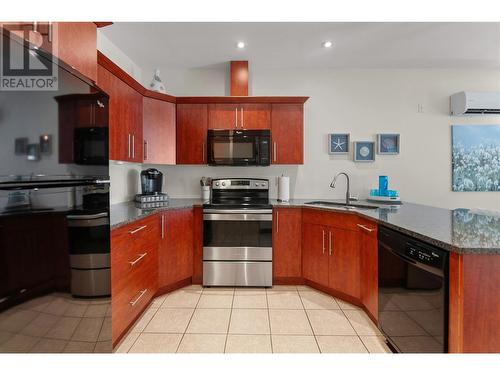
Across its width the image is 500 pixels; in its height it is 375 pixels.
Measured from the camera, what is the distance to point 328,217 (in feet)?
8.85

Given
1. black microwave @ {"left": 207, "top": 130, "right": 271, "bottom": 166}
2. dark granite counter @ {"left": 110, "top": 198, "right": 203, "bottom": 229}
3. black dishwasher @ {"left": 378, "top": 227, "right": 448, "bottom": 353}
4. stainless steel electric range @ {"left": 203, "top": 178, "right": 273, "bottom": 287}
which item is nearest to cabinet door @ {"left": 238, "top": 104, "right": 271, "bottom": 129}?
black microwave @ {"left": 207, "top": 130, "right": 271, "bottom": 166}

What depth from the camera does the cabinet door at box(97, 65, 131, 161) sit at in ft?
7.22

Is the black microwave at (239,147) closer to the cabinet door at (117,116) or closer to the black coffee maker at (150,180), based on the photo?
the black coffee maker at (150,180)

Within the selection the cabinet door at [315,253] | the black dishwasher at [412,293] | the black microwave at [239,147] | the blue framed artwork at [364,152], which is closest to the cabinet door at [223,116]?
the black microwave at [239,147]

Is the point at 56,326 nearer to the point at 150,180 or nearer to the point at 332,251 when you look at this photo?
the point at 150,180

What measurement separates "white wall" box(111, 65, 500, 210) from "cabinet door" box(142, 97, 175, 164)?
43 centimetres

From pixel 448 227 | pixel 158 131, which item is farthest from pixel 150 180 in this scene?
pixel 448 227

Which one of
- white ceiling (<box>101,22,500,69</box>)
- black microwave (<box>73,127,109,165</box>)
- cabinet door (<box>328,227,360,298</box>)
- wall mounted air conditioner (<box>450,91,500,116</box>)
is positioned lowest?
cabinet door (<box>328,227,360,298</box>)

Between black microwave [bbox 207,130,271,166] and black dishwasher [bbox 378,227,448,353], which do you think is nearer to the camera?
black dishwasher [bbox 378,227,448,353]

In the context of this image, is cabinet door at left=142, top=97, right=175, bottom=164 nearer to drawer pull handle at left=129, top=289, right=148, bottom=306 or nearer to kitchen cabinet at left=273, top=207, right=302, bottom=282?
drawer pull handle at left=129, top=289, right=148, bottom=306

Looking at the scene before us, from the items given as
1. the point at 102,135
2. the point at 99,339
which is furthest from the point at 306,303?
the point at 102,135

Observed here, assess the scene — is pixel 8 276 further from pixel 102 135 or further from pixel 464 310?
pixel 464 310

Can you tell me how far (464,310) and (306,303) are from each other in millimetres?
1519

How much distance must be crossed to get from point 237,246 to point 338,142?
6.25 ft
